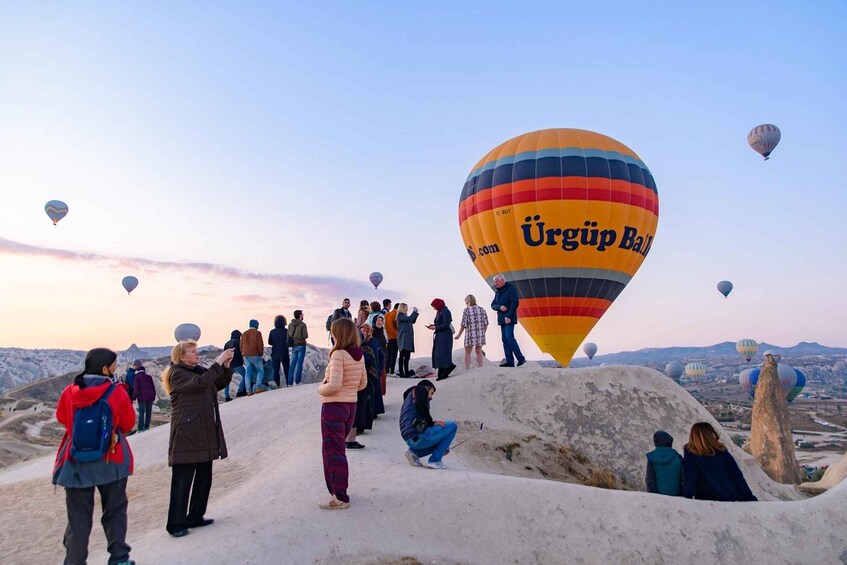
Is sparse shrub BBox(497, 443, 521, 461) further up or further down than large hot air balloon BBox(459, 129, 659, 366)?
further down

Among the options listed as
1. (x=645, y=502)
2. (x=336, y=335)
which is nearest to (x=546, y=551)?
(x=645, y=502)

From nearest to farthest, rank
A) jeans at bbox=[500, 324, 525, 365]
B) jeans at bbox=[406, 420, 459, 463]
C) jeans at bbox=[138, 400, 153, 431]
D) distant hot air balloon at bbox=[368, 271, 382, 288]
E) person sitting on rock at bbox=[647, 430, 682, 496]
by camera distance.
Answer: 1. person sitting on rock at bbox=[647, 430, 682, 496]
2. jeans at bbox=[406, 420, 459, 463]
3. jeans at bbox=[500, 324, 525, 365]
4. jeans at bbox=[138, 400, 153, 431]
5. distant hot air balloon at bbox=[368, 271, 382, 288]

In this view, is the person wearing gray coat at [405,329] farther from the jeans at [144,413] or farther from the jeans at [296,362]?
the jeans at [144,413]

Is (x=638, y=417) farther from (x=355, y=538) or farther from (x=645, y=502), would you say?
(x=355, y=538)

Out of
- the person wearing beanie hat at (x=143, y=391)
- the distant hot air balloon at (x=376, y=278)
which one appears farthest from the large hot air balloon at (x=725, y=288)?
the person wearing beanie hat at (x=143, y=391)

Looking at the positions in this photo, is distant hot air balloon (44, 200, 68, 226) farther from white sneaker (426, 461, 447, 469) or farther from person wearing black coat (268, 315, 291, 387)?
white sneaker (426, 461, 447, 469)

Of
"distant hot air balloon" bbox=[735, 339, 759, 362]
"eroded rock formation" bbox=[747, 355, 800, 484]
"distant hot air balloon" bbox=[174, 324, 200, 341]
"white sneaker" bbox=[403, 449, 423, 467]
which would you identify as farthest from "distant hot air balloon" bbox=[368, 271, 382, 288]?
"distant hot air balloon" bbox=[735, 339, 759, 362]

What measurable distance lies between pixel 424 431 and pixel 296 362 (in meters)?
8.00

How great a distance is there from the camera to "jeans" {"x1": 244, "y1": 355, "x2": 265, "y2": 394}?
49.0 ft

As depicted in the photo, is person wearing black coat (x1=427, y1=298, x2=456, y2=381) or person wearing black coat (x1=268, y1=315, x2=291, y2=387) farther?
person wearing black coat (x1=268, y1=315, x2=291, y2=387)

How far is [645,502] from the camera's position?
21.1ft

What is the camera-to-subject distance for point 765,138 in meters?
45.7

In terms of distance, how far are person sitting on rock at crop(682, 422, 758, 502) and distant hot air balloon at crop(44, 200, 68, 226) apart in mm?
48048

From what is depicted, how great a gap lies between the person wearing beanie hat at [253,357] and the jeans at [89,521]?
30.5ft
